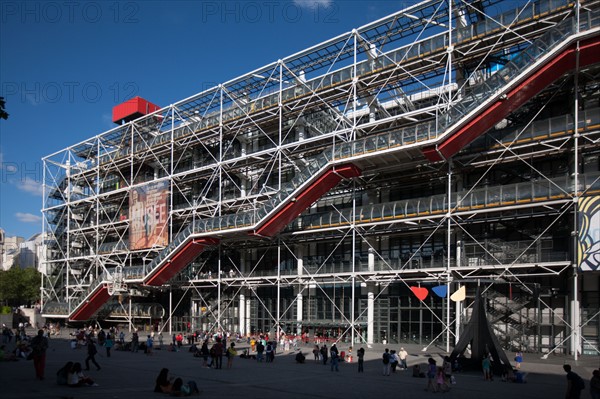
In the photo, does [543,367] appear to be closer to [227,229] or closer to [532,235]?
[532,235]

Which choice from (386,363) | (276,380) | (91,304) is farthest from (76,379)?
(91,304)

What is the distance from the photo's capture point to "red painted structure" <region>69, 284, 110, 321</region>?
140 feet

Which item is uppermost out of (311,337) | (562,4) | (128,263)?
(562,4)

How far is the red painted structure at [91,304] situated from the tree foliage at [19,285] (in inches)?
935

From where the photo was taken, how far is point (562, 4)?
84.6 ft

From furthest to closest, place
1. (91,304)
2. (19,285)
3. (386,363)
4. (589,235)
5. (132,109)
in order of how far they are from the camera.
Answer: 1. (19,285)
2. (132,109)
3. (91,304)
4. (589,235)
5. (386,363)

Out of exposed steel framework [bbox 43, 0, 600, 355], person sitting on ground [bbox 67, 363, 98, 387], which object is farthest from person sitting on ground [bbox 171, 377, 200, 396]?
exposed steel framework [bbox 43, 0, 600, 355]

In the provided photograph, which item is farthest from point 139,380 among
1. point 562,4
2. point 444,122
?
point 562,4

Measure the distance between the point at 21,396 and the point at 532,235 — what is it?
21630 millimetres

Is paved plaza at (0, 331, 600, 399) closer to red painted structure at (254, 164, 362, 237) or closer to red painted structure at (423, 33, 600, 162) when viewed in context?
red painted structure at (254, 164, 362, 237)

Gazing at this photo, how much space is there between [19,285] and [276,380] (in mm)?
54309

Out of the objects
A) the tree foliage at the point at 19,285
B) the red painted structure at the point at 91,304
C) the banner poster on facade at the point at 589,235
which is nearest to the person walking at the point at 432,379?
the banner poster on facade at the point at 589,235

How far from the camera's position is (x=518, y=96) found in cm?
2569

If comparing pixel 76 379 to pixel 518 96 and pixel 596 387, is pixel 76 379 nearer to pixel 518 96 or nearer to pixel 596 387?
pixel 596 387
